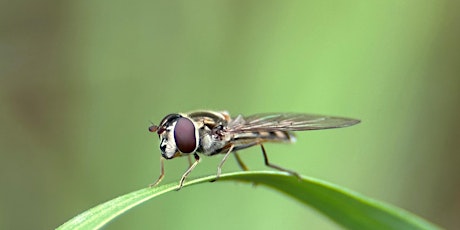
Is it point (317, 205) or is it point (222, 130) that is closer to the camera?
point (317, 205)

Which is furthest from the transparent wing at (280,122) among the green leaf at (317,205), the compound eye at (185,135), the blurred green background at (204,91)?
the blurred green background at (204,91)

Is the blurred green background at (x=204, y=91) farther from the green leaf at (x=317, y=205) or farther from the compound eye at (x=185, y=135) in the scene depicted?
the green leaf at (x=317, y=205)

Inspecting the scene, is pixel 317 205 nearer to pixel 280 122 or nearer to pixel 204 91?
pixel 280 122

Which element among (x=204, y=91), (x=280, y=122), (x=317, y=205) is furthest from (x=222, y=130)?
(x=204, y=91)

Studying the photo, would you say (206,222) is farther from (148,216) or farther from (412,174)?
(412,174)

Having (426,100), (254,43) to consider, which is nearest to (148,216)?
(254,43)

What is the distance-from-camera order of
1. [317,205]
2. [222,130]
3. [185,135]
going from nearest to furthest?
1. [317,205]
2. [185,135]
3. [222,130]

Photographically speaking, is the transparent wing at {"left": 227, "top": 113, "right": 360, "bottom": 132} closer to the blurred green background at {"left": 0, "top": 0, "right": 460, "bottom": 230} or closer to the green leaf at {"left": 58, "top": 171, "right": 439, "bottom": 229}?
the green leaf at {"left": 58, "top": 171, "right": 439, "bottom": 229}
